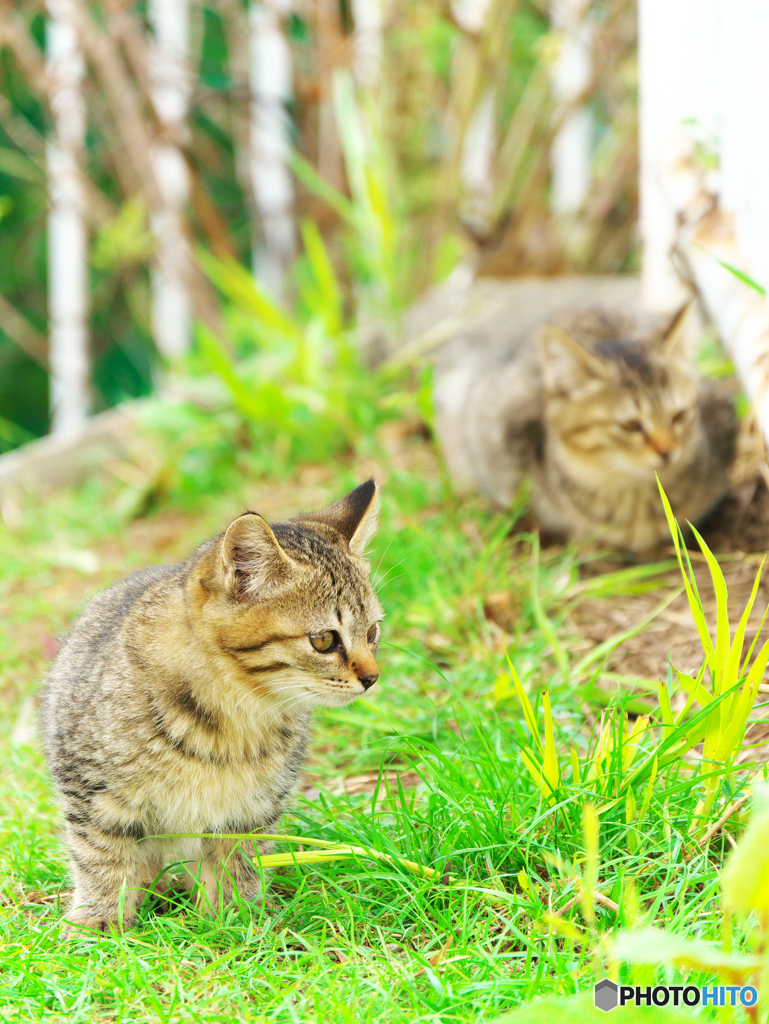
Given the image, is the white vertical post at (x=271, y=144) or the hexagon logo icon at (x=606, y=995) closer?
the hexagon logo icon at (x=606, y=995)

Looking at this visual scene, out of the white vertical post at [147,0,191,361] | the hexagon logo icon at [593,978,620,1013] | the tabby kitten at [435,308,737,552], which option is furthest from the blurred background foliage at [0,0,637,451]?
the hexagon logo icon at [593,978,620,1013]

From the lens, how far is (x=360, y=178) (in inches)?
184

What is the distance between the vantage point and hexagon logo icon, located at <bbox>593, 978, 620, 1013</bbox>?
1329 mm

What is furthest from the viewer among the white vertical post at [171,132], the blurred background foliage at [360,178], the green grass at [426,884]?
the white vertical post at [171,132]

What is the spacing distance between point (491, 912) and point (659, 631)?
1202 millimetres

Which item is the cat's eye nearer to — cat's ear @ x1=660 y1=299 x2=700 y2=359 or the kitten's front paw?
the kitten's front paw

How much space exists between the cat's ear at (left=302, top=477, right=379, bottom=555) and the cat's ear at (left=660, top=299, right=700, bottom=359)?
1478 millimetres

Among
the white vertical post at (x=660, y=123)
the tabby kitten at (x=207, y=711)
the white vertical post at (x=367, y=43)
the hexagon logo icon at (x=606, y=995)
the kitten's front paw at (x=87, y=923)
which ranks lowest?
the kitten's front paw at (x=87, y=923)

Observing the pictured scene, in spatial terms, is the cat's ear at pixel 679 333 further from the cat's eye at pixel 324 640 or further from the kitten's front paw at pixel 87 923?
the kitten's front paw at pixel 87 923

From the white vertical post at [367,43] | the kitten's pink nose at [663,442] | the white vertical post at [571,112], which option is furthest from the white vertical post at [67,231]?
the kitten's pink nose at [663,442]

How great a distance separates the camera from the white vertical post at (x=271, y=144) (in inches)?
239

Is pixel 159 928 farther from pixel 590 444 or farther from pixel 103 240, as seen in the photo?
pixel 103 240

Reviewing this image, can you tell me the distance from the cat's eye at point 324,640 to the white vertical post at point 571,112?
168 inches

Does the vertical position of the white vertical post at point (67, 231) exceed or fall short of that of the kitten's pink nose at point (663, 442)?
it exceeds it
